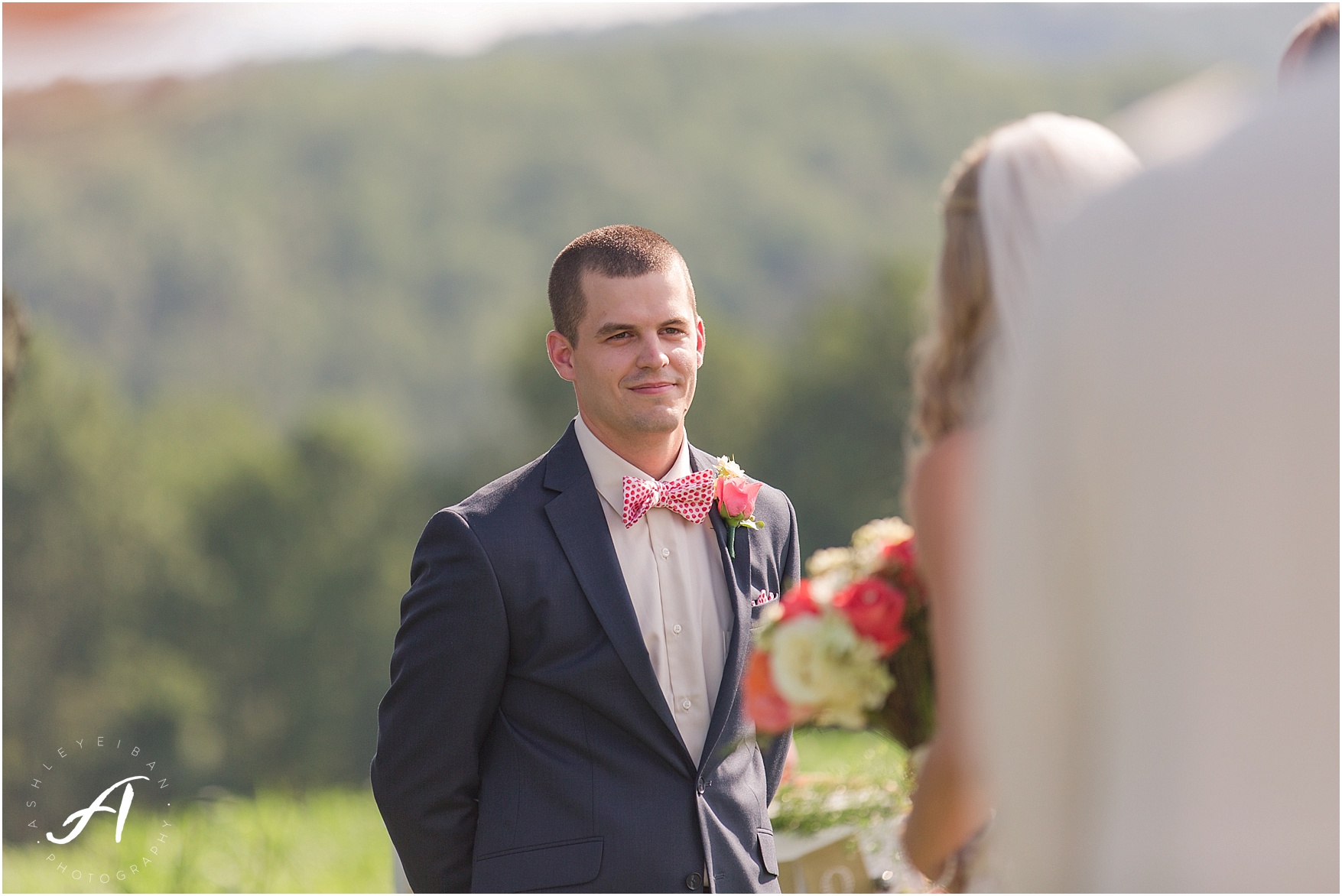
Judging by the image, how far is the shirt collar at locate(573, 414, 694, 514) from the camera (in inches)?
135

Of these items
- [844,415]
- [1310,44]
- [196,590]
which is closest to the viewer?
[1310,44]

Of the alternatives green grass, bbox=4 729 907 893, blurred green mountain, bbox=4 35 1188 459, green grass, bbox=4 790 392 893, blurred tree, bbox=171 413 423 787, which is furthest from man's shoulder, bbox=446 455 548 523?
blurred green mountain, bbox=4 35 1188 459

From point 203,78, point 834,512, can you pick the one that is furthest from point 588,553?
point 203,78

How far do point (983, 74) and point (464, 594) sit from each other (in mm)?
91700

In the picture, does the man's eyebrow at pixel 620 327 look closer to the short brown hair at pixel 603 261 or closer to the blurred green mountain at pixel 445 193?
the short brown hair at pixel 603 261

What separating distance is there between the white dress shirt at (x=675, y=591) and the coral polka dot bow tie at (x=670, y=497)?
0.03m

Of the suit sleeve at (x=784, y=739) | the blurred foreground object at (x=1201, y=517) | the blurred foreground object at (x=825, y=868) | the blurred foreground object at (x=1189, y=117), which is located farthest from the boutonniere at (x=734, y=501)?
the blurred foreground object at (x=1201, y=517)

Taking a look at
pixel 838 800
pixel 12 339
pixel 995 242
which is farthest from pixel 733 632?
pixel 12 339

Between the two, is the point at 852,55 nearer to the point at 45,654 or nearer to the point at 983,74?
the point at 983,74

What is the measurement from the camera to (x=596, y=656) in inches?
122

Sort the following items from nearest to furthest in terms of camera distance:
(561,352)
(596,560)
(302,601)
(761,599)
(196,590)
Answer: (596,560) < (761,599) < (561,352) < (196,590) < (302,601)

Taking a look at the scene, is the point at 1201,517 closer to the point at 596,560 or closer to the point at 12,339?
the point at 596,560

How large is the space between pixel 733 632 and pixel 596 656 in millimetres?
358

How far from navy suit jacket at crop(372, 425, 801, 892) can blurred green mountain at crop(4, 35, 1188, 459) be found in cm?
5017
